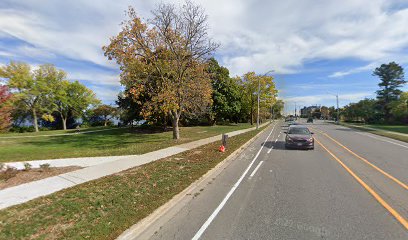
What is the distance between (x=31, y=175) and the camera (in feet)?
26.8

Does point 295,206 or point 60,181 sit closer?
point 295,206

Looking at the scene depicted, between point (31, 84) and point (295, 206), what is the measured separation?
45428mm

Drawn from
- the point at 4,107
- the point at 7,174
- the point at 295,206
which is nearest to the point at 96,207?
the point at 7,174

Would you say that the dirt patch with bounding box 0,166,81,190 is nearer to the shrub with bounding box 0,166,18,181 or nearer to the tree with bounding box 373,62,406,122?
the shrub with bounding box 0,166,18,181

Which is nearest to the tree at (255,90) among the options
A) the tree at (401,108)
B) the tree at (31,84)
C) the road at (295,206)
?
the tree at (401,108)

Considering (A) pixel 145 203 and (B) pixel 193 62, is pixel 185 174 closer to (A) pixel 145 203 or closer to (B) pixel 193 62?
(A) pixel 145 203

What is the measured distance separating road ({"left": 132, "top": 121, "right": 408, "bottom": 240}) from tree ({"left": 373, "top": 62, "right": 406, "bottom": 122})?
64278 mm

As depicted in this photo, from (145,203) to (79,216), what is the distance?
143 centimetres

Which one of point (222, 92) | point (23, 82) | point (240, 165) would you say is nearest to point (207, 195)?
point (240, 165)

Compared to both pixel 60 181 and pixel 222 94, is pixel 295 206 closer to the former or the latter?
pixel 60 181

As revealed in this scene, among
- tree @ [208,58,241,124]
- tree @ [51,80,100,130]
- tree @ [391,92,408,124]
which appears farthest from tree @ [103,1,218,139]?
tree @ [391,92,408,124]

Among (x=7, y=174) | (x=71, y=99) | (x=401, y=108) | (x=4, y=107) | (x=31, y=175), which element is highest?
(x=71, y=99)

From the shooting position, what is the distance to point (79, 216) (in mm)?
5059

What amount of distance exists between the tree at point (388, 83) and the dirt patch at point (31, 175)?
71330 millimetres
